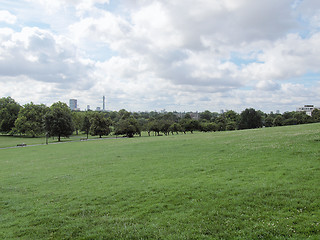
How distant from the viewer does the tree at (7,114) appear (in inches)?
3917

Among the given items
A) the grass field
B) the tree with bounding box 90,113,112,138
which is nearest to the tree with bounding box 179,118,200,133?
the tree with bounding box 90,113,112,138

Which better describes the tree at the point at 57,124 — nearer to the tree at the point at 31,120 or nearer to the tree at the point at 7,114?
the tree at the point at 31,120

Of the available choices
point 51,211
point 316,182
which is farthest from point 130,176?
point 316,182

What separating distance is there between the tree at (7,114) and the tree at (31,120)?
7.71 metres

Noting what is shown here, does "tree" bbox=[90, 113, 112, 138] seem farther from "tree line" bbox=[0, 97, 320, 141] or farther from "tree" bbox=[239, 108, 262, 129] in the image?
"tree" bbox=[239, 108, 262, 129]

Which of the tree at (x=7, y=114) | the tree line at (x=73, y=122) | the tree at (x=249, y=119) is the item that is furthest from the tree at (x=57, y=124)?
the tree at (x=249, y=119)

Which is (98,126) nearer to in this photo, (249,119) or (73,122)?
(73,122)

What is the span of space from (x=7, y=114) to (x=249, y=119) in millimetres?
117323

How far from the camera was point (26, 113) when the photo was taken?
98312 mm

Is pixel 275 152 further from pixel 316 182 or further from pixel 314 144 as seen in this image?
pixel 316 182

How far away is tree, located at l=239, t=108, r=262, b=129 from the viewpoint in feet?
328

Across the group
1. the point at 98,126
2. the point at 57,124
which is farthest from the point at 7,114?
the point at 98,126

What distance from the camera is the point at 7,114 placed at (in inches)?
3969

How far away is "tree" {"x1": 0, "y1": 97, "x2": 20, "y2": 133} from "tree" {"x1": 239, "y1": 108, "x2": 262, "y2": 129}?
111695mm
